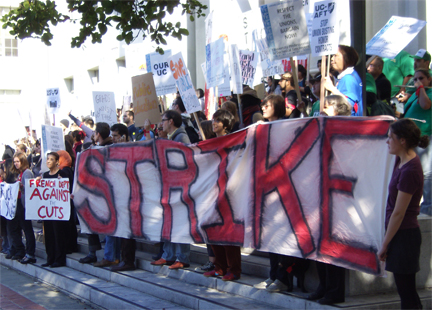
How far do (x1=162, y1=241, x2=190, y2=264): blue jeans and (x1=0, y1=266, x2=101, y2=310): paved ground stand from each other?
110cm

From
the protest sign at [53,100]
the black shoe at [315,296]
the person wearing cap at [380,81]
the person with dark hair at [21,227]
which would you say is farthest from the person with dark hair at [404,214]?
the protest sign at [53,100]

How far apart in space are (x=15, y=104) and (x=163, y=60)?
20.4 metres

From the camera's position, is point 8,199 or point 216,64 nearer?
point 216,64

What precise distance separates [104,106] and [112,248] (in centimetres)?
327

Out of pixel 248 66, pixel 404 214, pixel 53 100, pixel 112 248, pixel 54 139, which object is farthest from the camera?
pixel 53 100

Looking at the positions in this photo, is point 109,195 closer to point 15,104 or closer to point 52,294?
point 52,294

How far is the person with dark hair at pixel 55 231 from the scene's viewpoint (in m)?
8.25

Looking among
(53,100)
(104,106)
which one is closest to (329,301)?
(104,106)

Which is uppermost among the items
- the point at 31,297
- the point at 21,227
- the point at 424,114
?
the point at 424,114

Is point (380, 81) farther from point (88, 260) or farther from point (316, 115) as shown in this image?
point (88, 260)

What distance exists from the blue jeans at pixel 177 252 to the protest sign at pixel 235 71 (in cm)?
242

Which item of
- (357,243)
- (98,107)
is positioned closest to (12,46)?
(98,107)

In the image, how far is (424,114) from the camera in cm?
613

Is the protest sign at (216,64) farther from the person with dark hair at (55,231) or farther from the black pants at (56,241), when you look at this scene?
the black pants at (56,241)
